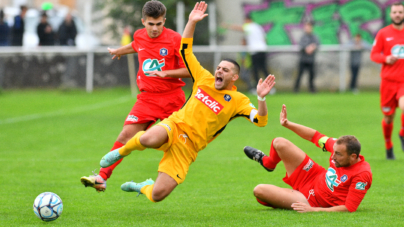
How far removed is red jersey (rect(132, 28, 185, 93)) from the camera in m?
7.40

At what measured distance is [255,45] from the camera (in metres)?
21.7

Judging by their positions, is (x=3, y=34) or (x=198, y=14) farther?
(x=3, y=34)

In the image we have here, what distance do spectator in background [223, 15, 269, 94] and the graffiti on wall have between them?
3897mm

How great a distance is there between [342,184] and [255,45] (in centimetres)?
1604

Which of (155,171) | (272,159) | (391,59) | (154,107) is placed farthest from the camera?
(155,171)

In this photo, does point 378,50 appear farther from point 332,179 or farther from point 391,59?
point 332,179

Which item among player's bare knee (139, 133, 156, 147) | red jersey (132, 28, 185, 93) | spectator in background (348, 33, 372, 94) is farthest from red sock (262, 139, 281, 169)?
spectator in background (348, 33, 372, 94)

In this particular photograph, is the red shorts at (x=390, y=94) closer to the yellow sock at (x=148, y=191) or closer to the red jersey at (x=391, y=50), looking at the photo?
the red jersey at (x=391, y=50)

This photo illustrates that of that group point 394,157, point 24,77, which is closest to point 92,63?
point 24,77

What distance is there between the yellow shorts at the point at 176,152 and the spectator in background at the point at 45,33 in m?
17.6

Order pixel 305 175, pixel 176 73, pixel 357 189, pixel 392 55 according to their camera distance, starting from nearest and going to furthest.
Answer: pixel 357 189 → pixel 305 175 → pixel 176 73 → pixel 392 55

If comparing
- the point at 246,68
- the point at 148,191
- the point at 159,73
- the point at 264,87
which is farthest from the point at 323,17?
the point at 148,191

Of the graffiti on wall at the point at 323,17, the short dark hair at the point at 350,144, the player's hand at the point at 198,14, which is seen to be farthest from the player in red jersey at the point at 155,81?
the graffiti on wall at the point at 323,17

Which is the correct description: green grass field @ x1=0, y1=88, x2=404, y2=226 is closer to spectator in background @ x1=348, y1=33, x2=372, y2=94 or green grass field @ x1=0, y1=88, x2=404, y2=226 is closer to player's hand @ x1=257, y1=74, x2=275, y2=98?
player's hand @ x1=257, y1=74, x2=275, y2=98
